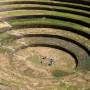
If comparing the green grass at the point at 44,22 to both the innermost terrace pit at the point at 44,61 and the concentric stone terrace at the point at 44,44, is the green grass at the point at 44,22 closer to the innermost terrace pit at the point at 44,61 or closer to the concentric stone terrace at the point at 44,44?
the concentric stone terrace at the point at 44,44

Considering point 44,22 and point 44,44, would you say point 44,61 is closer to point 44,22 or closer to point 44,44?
point 44,44

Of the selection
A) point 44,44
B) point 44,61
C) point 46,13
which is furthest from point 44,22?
point 44,61

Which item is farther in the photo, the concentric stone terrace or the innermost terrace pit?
the innermost terrace pit

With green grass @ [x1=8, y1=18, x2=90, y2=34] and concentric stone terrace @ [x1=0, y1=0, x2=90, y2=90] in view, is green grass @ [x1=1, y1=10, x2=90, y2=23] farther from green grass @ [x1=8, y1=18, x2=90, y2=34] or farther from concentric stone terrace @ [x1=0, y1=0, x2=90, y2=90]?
green grass @ [x1=8, y1=18, x2=90, y2=34]

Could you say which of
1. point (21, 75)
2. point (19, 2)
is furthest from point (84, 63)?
point (19, 2)

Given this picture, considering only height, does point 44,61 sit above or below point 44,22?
below

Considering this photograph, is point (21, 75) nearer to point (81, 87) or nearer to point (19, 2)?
point (81, 87)

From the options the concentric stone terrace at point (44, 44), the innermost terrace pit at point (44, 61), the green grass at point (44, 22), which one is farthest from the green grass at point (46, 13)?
the innermost terrace pit at point (44, 61)

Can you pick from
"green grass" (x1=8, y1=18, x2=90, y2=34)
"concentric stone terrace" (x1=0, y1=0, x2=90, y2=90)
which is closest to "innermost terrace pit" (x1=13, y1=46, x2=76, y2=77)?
"concentric stone terrace" (x1=0, y1=0, x2=90, y2=90)
